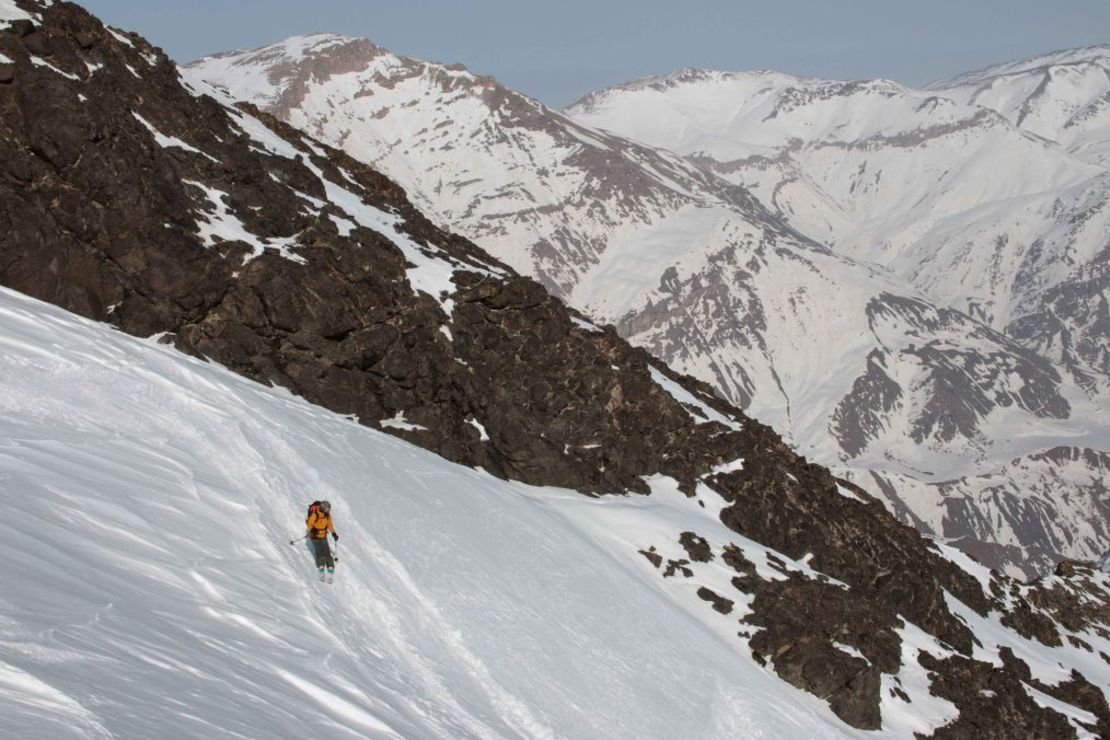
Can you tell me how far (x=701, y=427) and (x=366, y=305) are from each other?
20.2 metres

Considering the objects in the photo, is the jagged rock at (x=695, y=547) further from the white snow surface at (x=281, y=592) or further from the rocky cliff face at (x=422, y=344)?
the white snow surface at (x=281, y=592)

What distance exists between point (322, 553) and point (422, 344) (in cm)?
2727

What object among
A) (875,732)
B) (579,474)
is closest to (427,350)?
(579,474)

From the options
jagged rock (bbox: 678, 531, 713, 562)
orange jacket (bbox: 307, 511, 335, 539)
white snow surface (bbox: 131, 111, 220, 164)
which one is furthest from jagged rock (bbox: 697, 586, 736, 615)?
white snow surface (bbox: 131, 111, 220, 164)

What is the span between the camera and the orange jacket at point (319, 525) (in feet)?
80.4

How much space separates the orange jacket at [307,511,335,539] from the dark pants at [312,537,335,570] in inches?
4.8

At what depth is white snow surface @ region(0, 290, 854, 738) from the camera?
1589cm

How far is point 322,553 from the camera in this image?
24.7 m

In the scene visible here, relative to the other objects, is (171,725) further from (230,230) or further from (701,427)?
(701,427)

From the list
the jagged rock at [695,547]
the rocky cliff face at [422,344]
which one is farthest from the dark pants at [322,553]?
the jagged rock at [695,547]

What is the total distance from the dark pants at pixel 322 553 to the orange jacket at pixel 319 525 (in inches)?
4.8

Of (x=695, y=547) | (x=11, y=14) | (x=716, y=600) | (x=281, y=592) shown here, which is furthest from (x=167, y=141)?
(x=281, y=592)

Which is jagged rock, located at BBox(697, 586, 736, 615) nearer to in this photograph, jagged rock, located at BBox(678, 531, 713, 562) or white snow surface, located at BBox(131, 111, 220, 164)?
jagged rock, located at BBox(678, 531, 713, 562)

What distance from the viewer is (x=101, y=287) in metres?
40.7
